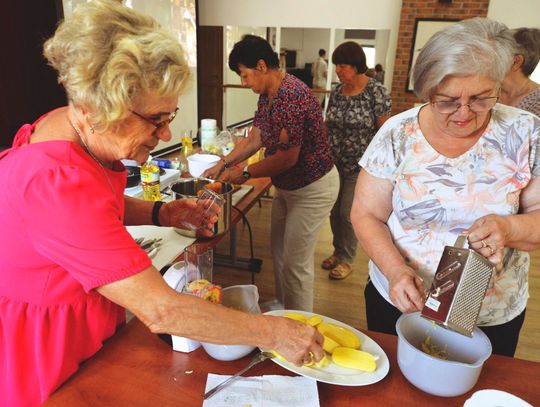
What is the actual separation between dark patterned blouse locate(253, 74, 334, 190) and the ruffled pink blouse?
1178 millimetres

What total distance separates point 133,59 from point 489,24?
0.86 meters

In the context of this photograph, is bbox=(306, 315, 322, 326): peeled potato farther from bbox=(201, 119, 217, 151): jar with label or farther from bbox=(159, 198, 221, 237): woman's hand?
bbox=(201, 119, 217, 151): jar with label

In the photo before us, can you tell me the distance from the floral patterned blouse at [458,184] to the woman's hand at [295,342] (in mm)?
468

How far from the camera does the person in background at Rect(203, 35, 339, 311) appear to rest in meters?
2.02

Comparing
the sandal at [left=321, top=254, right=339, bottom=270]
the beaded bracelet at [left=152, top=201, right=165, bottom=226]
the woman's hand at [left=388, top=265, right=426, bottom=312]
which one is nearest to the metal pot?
the beaded bracelet at [left=152, top=201, right=165, bottom=226]

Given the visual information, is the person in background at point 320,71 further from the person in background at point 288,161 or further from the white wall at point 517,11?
the person in background at point 288,161

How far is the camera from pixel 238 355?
949mm

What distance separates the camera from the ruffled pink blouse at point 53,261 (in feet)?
2.36

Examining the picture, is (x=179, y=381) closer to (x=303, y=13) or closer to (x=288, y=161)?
(x=288, y=161)

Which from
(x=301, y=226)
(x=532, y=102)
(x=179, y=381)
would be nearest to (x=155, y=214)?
(x=179, y=381)

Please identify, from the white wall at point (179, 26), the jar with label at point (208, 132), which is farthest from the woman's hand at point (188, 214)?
the white wall at point (179, 26)

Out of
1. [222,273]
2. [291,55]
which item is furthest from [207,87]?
[222,273]

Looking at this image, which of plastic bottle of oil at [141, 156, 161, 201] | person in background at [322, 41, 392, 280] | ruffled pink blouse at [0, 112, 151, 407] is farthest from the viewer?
person in background at [322, 41, 392, 280]

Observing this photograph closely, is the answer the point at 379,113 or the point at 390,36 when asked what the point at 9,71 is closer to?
the point at 379,113
